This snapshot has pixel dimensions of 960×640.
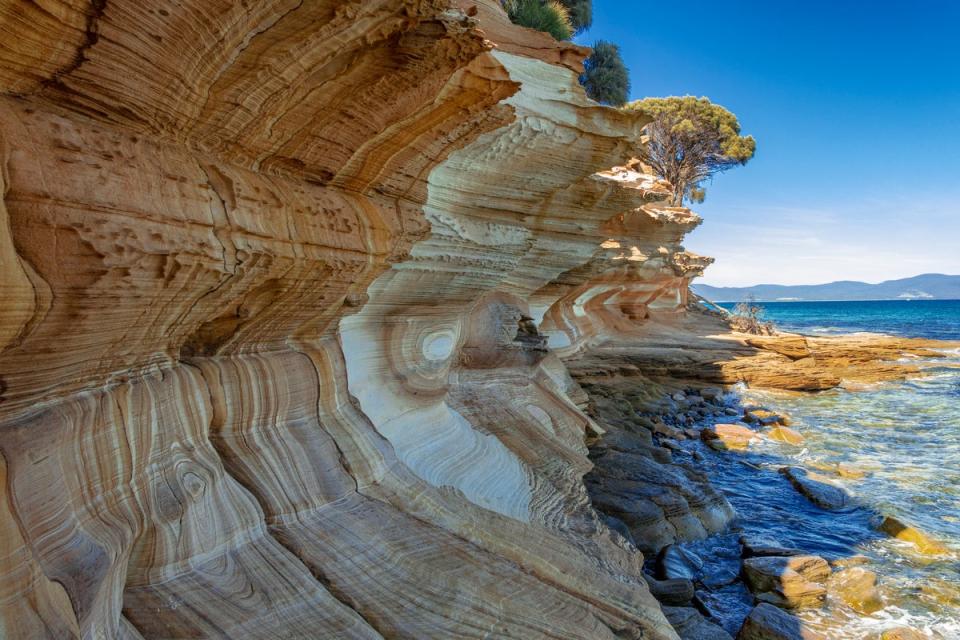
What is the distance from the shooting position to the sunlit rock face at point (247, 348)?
74.4 inches

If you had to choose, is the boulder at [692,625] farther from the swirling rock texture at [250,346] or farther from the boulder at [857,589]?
the boulder at [857,589]

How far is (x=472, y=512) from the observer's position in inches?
147

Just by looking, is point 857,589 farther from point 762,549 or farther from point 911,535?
point 911,535

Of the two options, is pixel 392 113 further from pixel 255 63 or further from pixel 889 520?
pixel 889 520

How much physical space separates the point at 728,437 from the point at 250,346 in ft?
30.8

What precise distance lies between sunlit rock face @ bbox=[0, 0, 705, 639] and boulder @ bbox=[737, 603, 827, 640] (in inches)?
48.7

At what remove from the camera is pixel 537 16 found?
11.5 meters

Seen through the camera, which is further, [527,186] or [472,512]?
[527,186]

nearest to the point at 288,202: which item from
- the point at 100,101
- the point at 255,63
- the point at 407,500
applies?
the point at 255,63

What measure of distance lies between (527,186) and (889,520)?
18.7 feet

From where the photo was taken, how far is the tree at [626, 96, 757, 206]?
84.0 ft

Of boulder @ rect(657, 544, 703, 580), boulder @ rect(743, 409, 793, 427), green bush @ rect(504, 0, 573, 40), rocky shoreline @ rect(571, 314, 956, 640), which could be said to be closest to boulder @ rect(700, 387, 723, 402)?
boulder @ rect(743, 409, 793, 427)

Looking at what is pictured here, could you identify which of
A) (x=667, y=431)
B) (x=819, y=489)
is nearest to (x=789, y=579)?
(x=819, y=489)

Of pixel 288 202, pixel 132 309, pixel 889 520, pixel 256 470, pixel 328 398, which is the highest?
pixel 288 202
